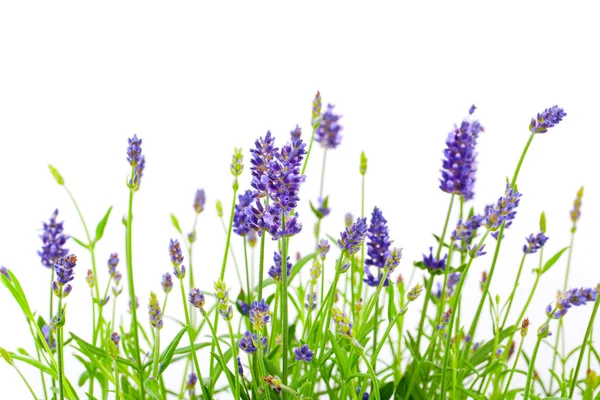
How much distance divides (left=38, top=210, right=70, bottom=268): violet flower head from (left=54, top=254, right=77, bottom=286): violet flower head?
0.38 metres

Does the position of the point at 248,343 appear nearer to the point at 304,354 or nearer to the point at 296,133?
the point at 304,354

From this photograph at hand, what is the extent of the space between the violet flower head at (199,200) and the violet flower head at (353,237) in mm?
487

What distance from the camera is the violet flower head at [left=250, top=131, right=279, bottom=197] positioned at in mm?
747

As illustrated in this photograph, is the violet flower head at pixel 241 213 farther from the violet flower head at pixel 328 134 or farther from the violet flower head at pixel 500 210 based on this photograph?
the violet flower head at pixel 328 134

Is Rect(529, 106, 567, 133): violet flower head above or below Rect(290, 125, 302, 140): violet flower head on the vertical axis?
below

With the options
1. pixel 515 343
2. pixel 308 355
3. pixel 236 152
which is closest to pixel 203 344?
pixel 308 355

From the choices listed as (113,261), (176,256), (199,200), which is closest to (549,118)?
(176,256)

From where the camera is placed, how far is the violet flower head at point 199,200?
1231 mm

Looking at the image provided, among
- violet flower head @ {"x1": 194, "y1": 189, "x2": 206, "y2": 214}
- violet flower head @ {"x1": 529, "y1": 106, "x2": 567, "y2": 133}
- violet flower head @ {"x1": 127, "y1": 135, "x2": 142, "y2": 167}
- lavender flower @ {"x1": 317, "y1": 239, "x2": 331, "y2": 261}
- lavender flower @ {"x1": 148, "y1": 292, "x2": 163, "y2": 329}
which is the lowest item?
lavender flower @ {"x1": 148, "y1": 292, "x2": 163, "y2": 329}

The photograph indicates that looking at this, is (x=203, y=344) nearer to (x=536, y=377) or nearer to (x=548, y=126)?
(x=548, y=126)

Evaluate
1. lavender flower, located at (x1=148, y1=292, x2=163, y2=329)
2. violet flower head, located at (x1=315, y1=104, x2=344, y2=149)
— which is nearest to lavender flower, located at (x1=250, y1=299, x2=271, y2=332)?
lavender flower, located at (x1=148, y1=292, x2=163, y2=329)

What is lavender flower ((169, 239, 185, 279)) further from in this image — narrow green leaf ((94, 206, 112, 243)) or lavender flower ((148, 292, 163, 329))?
narrow green leaf ((94, 206, 112, 243))

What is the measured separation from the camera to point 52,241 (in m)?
1.10

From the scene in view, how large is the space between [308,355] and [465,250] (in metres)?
0.44
